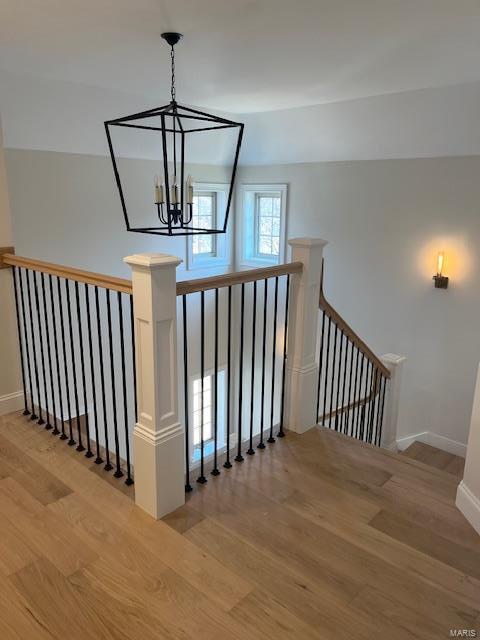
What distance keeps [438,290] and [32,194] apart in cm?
405

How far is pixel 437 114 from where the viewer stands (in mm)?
4324

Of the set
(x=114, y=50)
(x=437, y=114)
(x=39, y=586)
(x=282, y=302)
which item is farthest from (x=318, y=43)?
(x=282, y=302)

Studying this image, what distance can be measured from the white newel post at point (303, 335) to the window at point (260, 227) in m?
3.50

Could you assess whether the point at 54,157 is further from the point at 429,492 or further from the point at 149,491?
the point at 429,492

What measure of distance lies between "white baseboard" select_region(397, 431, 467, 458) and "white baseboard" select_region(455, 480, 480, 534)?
3.07 metres

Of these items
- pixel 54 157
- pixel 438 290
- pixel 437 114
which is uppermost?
pixel 437 114

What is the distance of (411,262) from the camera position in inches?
203

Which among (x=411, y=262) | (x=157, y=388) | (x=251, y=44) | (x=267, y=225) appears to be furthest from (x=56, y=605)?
(x=267, y=225)

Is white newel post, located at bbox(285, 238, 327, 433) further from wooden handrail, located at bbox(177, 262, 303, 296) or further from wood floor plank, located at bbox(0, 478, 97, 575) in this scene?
wood floor plank, located at bbox(0, 478, 97, 575)

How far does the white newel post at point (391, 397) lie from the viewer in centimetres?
406

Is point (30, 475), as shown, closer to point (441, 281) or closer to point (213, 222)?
point (441, 281)

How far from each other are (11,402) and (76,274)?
125 cm

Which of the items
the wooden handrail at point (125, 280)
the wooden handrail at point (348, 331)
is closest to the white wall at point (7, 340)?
the wooden handrail at point (125, 280)

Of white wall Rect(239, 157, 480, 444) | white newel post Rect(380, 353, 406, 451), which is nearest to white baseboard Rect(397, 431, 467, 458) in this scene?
white wall Rect(239, 157, 480, 444)
